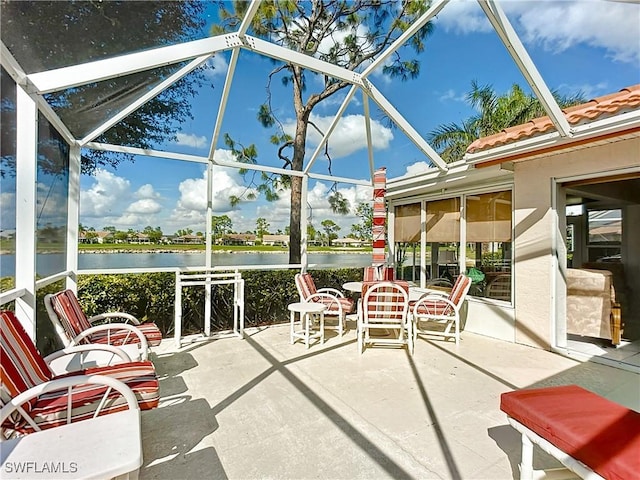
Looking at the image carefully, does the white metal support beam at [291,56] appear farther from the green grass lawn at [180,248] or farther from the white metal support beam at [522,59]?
the green grass lawn at [180,248]

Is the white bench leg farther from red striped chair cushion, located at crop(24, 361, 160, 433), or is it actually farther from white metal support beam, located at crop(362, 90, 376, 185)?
white metal support beam, located at crop(362, 90, 376, 185)

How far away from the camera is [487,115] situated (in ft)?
42.0

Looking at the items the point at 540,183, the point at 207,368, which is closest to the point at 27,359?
the point at 207,368

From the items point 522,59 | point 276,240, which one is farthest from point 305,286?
point 522,59

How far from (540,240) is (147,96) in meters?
6.03

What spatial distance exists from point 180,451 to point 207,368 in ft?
5.54

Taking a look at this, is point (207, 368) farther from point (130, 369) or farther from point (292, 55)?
point (292, 55)

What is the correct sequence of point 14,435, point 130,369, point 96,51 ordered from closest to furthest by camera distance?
point 14,435
point 130,369
point 96,51

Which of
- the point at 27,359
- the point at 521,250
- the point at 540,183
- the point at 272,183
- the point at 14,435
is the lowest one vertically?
the point at 14,435

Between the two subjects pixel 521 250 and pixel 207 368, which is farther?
pixel 521 250

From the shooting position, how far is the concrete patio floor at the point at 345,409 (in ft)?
7.58

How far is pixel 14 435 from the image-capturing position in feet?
6.39

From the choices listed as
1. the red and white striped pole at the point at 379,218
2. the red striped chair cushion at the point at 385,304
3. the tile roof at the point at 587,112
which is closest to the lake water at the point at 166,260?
the red and white striped pole at the point at 379,218

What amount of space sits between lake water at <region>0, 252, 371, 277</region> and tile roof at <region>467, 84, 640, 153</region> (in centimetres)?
411
